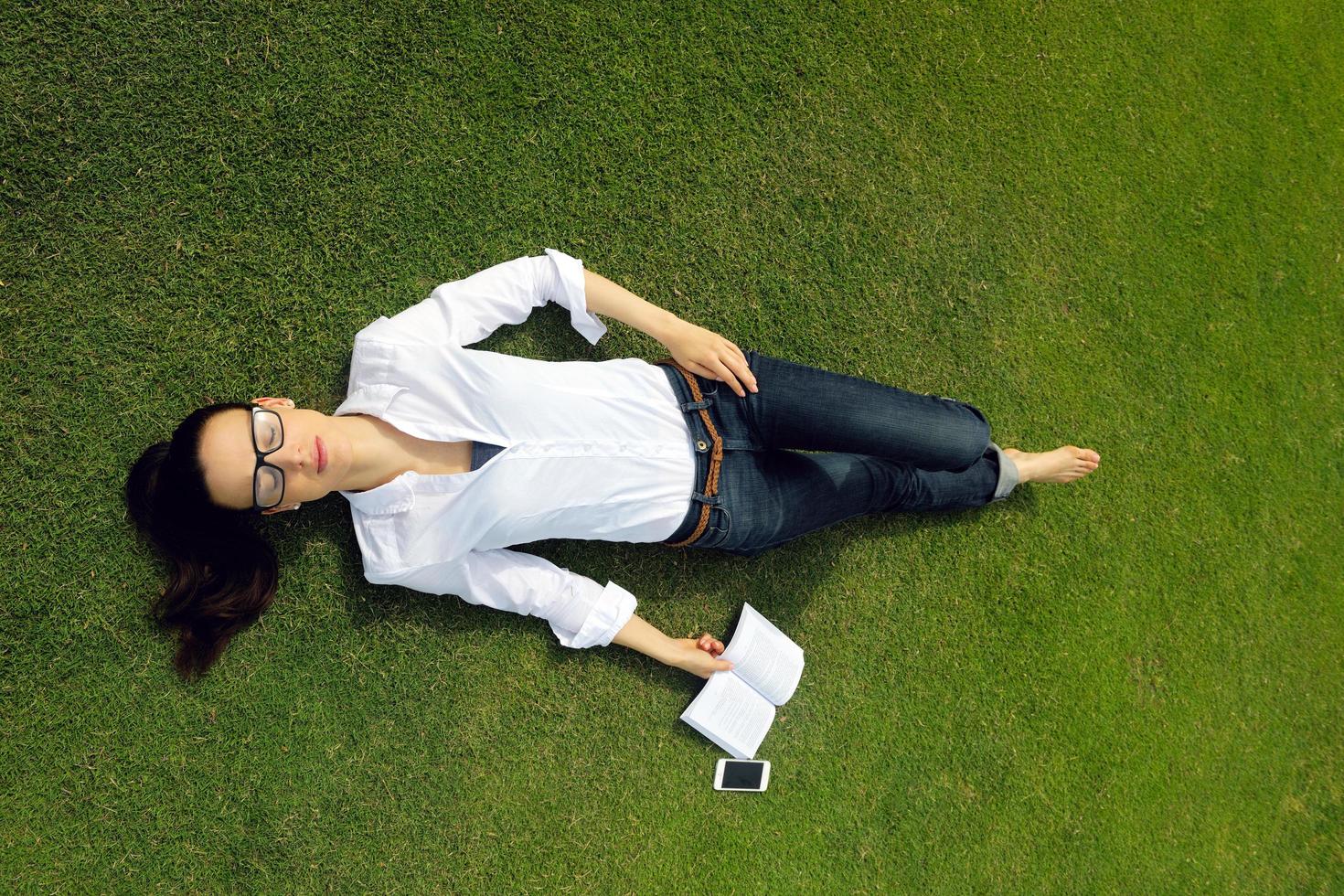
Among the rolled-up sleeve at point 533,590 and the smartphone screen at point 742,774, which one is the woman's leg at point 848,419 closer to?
the rolled-up sleeve at point 533,590

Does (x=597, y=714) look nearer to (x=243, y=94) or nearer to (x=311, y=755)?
(x=311, y=755)

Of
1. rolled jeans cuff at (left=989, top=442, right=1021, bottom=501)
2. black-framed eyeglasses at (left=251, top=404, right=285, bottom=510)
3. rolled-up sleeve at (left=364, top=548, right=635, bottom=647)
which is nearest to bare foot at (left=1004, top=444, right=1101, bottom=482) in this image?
rolled jeans cuff at (left=989, top=442, right=1021, bottom=501)

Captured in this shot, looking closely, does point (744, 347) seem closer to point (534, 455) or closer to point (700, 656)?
point (534, 455)

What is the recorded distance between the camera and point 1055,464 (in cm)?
354

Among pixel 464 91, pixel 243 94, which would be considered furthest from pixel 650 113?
pixel 243 94

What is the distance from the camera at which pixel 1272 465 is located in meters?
3.98

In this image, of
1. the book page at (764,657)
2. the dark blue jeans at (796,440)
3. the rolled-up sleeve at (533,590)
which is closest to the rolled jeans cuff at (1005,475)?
the dark blue jeans at (796,440)

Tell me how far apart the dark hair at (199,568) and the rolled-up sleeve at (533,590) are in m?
0.51

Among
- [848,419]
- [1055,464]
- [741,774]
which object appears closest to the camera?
[848,419]

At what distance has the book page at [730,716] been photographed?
3299 mm

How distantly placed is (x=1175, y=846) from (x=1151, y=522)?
171 centimetres

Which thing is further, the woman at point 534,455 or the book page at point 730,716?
the book page at point 730,716

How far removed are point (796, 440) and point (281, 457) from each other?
186cm

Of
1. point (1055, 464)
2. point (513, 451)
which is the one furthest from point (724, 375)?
point (1055, 464)
